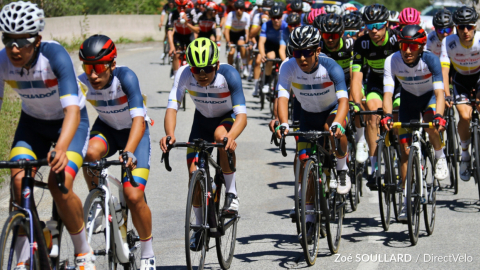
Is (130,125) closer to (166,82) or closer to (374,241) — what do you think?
(374,241)

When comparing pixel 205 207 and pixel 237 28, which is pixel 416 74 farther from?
pixel 237 28

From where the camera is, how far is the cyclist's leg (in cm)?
562

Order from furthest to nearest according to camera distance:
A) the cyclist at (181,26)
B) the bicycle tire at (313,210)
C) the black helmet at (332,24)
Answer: the cyclist at (181,26), the black helmet at (332,24), the bicycle tire at (313,210)

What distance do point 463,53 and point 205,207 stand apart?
510 centimetres

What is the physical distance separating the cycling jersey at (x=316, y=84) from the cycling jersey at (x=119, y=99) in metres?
1.97

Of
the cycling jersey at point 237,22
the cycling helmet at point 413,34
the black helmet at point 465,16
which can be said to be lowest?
the cycling jersey at point 237,22

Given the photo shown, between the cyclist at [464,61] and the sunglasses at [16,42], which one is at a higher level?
the sunglasses at [16,42]

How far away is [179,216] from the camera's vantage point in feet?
27.7

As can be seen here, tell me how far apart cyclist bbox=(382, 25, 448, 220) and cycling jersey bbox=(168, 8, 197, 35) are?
8.60 metres

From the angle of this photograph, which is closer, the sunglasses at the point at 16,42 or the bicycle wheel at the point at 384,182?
the sunglasses at the point at 16,42

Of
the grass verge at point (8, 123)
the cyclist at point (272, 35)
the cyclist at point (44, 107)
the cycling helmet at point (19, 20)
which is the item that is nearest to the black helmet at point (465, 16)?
the cyclist at point (44, 107)

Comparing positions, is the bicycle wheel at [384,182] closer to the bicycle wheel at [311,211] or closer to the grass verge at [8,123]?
the bicycle wheel at [311,211]

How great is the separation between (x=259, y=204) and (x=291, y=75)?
2414mm

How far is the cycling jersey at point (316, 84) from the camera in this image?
715cm
